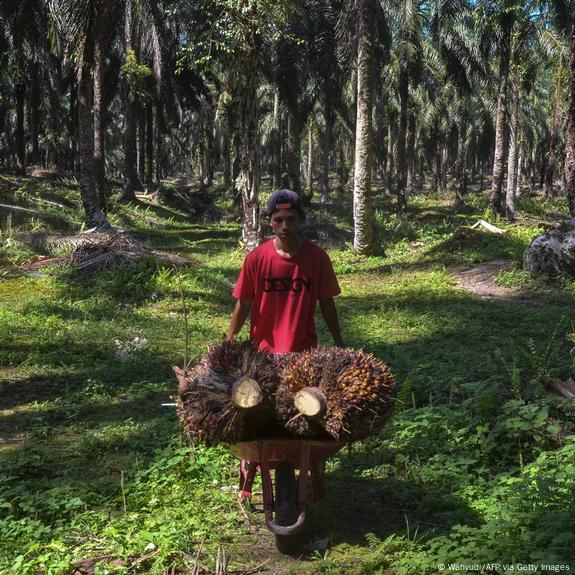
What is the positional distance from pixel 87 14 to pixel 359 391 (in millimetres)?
14091

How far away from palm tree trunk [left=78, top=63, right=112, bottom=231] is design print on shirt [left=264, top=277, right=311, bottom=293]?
12936 mm

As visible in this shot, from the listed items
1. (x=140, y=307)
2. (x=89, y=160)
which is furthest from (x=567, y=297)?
(x=89, y=160)

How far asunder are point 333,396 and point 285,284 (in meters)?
0.98

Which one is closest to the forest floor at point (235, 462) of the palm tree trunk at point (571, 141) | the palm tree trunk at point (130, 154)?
the palm tree trunk at point (571, 141)

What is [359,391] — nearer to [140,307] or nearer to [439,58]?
[140,307]

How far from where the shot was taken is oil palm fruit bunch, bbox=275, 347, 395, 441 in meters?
3.29

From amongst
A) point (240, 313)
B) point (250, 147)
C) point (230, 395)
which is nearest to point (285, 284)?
point (240, 313)

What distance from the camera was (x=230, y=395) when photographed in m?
3.36

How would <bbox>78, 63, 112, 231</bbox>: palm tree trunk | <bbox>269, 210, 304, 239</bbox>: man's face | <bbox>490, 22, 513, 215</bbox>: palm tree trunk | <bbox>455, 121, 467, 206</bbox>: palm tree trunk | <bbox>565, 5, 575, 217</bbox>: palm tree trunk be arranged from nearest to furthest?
1. <bbox>269, 210, 304, 239</bbox>: man's face
2. <bbox>565, 5, 575, 217</bbox>: palm tree trunk
3. <bbox>78, 63, 112, 231</bbox>: palm tree trunk
4. <bbox>490, 22, 513, 215</bbox>: palm tree trunk
5. <bbox>455, 121, 467, 206</bbox>: palm tree trunk

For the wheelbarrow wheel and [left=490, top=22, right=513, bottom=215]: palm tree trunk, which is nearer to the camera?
the wheelbarrow wheel

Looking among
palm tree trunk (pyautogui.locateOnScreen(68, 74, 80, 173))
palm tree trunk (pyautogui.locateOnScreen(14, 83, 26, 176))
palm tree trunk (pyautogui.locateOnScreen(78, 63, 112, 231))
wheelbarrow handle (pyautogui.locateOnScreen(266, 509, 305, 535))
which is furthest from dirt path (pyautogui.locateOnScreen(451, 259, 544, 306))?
palm tree trunk (pyautogui.locateOnScreen(68, 74, 80, 173))

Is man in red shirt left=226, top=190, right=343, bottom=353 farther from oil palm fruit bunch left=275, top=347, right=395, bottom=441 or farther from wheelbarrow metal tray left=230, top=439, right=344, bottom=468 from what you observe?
wheelbarrow metal tray left=230, top=439, right=344, bottom=468

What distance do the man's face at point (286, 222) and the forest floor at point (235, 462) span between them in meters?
1.86

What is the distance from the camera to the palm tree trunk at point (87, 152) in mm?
16000
